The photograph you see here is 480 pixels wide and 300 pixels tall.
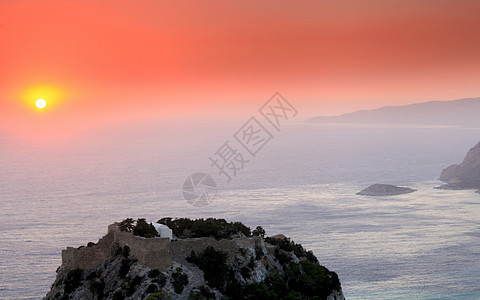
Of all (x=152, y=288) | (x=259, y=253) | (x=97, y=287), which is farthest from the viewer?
(x=259, y=253)

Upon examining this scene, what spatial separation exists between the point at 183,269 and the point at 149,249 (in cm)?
321

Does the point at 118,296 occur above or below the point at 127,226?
below

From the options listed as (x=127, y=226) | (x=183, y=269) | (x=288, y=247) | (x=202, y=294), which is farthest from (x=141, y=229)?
(x=288, y=247)

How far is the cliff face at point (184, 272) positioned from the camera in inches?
2142

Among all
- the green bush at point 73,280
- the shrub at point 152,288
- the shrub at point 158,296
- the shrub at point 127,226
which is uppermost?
the shrub at point 127,226

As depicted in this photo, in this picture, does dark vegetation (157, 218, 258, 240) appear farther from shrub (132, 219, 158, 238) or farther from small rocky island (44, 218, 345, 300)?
shrub (132, 219, 158, 238)

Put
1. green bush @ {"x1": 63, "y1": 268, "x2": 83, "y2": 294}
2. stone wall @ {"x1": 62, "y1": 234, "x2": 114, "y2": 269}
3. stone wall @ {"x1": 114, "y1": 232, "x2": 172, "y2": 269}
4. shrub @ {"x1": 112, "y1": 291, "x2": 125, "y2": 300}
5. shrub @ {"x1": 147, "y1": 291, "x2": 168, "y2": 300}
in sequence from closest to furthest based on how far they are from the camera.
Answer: shrub @ {"x1": 147, "y1": 291, "x2": 168, "y2": 300} → shrub @ {"x1": 112, "y1": 291, "x2": 125, "y2": 300} → stone wall @ {"x1": 114, "y1": 232, "x2": 172, "y2": 269} → green bush @ {"x1": 63, "y1": 268, "x2": 83, "y2": 294} → stone wall @ {"x1": 62, "y1": 234, "x2": 114, "y2": 269}

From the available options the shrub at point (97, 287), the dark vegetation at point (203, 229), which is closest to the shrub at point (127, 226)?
the shrub at point (97, 287)

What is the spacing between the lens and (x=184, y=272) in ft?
182

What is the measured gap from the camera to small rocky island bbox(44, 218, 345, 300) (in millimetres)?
54594

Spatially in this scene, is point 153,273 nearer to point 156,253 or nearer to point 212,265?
point 156,253

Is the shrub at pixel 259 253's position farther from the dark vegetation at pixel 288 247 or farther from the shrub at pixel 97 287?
the shrub at pixel 97 287

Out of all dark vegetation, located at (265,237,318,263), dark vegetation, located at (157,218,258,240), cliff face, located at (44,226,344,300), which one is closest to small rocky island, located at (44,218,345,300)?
cliff face, located at (44,226,344,300)

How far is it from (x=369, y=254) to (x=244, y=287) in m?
94.0
